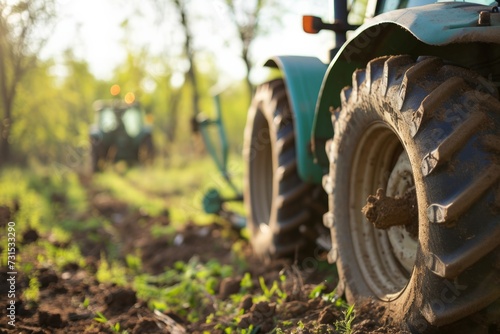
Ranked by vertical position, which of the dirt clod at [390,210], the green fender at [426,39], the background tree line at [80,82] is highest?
the green fender at [426,39]

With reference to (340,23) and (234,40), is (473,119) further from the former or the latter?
(234,40)

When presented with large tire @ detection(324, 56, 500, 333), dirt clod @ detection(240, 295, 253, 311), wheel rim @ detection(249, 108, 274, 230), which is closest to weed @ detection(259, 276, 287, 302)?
dirt clod @ detection(240, 295, 253, 311)

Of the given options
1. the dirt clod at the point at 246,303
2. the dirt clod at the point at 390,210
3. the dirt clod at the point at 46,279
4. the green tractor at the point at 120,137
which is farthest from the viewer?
the green tractor at the point at 120,137

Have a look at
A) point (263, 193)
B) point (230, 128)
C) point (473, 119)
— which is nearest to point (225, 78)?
point (230, 128)

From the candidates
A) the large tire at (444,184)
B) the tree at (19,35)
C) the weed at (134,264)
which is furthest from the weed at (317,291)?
the tree at (19,35)

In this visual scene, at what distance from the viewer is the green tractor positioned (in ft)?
52.3

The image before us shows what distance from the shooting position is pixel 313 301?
267 centimetres

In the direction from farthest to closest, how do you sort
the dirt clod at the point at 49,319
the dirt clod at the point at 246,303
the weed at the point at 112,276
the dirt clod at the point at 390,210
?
the weed at the point at 112,276
the dirt clod at the point at 246,303
the dirt clod at the point at 49,319
the dirt clod at the point at 390,210

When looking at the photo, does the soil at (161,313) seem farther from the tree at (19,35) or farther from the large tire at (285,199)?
the tree at (19,35)

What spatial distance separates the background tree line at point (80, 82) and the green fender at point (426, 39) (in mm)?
4310

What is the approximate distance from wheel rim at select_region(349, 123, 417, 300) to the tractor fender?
0.78 m

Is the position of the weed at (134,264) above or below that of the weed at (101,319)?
below

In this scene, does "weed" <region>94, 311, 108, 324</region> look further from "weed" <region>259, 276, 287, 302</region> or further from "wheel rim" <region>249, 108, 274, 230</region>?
"wheel rim" <region>249, 108, 274, 230</region>

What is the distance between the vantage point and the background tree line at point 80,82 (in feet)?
41.0
